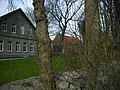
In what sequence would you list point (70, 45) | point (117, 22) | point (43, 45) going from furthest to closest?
point (43, 45), point (70, 45), point (117, 22)

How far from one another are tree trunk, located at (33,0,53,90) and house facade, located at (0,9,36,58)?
112 feet

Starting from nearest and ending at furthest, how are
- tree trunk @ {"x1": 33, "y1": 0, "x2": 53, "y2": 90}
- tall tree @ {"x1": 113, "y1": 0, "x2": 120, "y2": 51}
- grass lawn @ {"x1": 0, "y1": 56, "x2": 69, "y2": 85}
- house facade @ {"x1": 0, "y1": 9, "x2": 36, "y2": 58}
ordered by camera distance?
tall tree @ {"x1": 113, "y1": 0, "x2": 120, "y2": 51}, tree trunk @ {"x1": 33, "y1": 0, "x2": 53, "y2": 90}, grass lawn @ {"x1": 0, "y1": 56, "x2": 69, "y2": 85}, house facade @ {"x1": 0, "y1": 9, "x2": 36, "y2": 58}

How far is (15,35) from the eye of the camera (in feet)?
146

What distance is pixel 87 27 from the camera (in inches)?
176

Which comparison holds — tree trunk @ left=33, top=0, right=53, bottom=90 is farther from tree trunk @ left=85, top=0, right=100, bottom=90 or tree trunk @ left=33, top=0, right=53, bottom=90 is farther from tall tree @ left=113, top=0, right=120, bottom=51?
tall tree @ left=113, top=0, right=120, bottom=51

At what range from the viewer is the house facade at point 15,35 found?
41.1 metres

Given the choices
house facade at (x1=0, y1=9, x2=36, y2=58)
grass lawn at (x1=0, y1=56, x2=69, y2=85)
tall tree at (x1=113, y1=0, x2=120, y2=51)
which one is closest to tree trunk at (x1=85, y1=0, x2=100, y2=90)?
tall tree at (x1=113, y1=0, x2=120, y2=51)

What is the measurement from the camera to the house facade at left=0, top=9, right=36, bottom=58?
41062 millimetres

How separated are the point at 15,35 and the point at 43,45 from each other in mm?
40435

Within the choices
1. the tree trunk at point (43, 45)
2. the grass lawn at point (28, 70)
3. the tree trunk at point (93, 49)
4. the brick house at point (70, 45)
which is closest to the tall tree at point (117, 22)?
the tree trunk at point (93, 49)

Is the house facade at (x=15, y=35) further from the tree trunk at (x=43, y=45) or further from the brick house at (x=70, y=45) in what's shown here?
the brick house at (x=70, y=45)

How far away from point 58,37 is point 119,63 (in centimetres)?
161

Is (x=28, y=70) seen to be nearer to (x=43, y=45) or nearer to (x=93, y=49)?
(x=43, y=45)

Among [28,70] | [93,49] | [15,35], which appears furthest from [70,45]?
[15,35]
